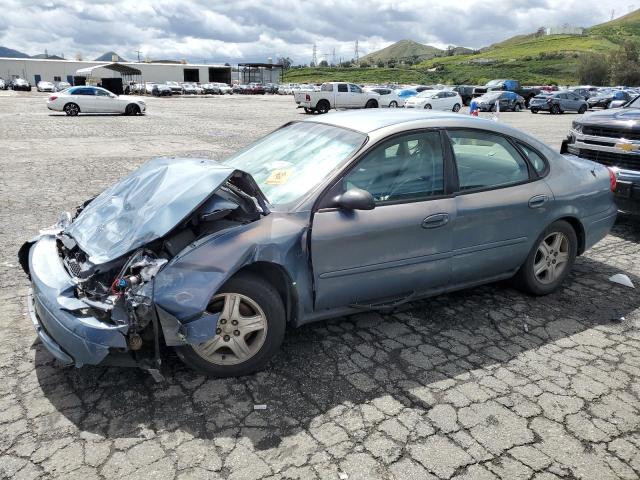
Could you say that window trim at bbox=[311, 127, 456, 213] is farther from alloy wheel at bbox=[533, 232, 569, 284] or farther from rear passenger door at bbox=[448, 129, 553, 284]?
alloy wheel at bbox=[533, 232, 569, 284]

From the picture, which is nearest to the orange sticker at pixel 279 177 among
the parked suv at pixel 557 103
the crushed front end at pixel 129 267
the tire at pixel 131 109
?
the crushed front end at pixel 129 267

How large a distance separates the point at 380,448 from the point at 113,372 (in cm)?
177

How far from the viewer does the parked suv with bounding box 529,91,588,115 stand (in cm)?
3338

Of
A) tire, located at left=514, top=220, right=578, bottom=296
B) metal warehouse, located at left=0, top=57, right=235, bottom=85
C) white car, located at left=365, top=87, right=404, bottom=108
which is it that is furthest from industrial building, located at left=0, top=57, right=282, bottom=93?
tire, located at left=514, top=220, right=578, bottom=296

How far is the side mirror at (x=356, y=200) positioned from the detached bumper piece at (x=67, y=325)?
→ 59.5 inches

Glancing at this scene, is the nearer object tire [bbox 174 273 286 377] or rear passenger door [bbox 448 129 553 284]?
tire [bbox 174 273 286 377]

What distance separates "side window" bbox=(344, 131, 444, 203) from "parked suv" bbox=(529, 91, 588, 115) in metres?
33.5

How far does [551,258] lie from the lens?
461cm

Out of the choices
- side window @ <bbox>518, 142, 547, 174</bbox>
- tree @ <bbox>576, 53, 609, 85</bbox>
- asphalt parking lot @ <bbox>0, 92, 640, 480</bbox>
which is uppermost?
tree @ <bbox>576, 53, 609, 85</bbox>

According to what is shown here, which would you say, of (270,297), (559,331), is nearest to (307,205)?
(270,297)

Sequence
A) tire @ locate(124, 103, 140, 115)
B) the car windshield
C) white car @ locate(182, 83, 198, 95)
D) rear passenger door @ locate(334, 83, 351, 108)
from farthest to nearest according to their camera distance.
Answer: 1. white car @ locate(182, 83, 198, 95)
2. rear passenger door @ locate(334, 83, 351, 108)
3. tire @ locate(124, 103, 140, 115)
4. the car windshield

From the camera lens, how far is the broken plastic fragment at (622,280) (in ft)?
16.4

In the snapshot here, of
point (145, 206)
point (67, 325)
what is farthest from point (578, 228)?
point (67, 325)

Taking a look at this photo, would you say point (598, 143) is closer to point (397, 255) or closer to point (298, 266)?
point (397, 255)
